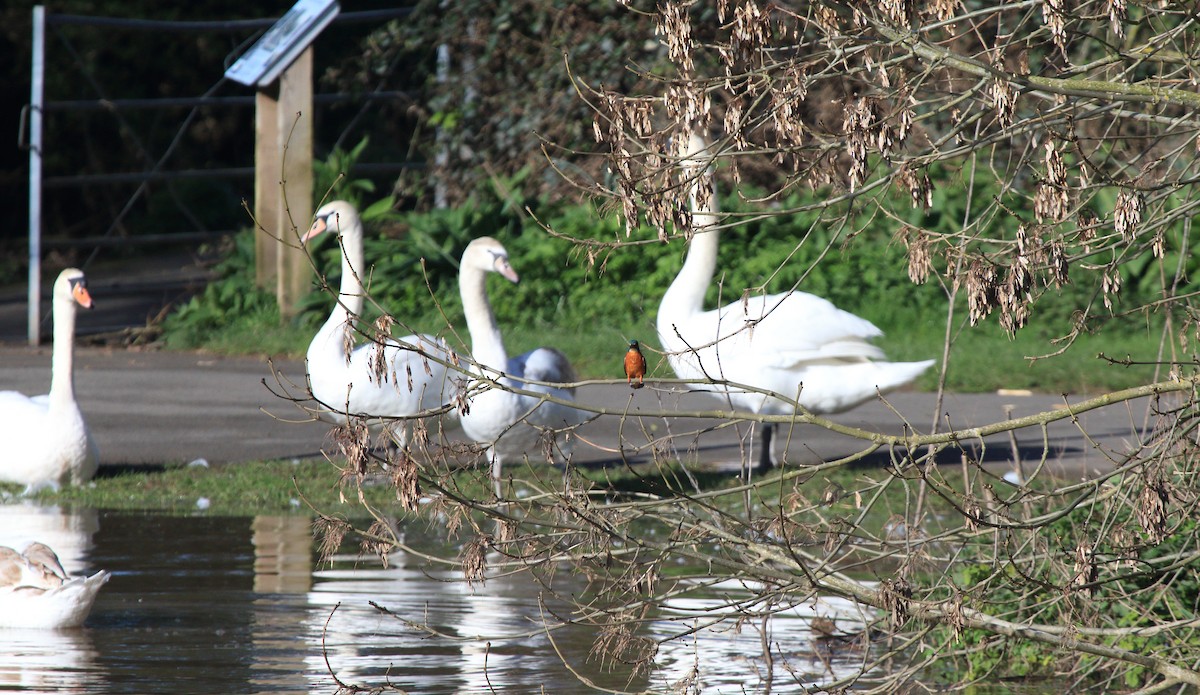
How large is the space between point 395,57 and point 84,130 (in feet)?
21.4

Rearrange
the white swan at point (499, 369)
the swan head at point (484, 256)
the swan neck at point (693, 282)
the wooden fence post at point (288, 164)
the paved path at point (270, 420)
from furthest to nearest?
the wooden fence post at point (288, 164) → the paved path at point (270, 420) → the swan neck at point (693, 282) → the swan head at point (484, 256) → the white swan at point (499, 369)

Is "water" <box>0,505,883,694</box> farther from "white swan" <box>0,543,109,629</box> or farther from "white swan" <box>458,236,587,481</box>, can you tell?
"white swan" <box>458,236,587,481</box>

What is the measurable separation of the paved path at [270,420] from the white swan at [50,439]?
2.59 feet

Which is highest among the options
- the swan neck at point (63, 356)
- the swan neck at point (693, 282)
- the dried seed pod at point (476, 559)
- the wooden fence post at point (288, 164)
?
the wooden fence post at point (288, 164)

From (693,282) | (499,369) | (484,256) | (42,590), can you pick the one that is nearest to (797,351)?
(693,282)

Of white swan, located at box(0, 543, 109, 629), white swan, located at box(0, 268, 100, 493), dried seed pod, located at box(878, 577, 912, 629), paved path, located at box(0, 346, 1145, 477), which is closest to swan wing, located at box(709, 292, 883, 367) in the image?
paved path, located at box(0, 346, 1145, 477)

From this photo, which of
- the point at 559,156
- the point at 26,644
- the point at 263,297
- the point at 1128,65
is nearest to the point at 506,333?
the point at 263,297

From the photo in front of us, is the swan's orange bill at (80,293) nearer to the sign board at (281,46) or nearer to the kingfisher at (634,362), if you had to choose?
the kingfisher at (634,362)

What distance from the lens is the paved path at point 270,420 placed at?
9.07m

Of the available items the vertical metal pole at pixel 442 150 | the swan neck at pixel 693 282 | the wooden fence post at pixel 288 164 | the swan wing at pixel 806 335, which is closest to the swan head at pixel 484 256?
the swan neck at pixel 693 282

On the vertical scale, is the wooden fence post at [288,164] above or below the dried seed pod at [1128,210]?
above

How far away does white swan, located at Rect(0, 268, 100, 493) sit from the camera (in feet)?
25.8

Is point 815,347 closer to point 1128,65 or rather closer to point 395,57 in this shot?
point 1128,65

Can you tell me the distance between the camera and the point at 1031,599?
5398 mm
